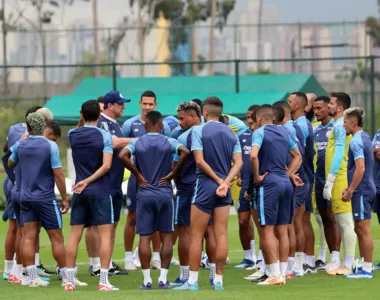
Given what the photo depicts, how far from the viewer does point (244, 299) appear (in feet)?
35.9

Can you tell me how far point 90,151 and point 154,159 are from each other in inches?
29.7

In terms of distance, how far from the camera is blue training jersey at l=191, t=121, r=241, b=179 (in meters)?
11.8

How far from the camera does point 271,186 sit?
40.5 ft

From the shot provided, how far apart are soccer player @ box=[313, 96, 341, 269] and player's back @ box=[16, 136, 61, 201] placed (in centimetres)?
364

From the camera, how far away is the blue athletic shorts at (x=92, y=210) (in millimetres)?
12234

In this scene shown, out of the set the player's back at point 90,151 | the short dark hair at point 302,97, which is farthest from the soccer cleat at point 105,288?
the short dark hair at point 302,97

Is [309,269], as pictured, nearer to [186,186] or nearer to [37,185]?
[186,186]

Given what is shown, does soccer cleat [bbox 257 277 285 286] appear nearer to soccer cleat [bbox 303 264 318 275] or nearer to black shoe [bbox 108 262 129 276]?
soccer cleat [bbox 303 264 318 275]

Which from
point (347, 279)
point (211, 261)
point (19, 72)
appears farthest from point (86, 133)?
point (19, 72)

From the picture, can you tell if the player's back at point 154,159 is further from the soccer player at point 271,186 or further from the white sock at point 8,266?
the white sock at point 8,266

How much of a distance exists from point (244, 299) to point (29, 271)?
2.90 m

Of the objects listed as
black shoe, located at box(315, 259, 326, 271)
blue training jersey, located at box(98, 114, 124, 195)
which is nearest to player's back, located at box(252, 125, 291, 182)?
blue training jersey, located at box(98, 114, 124, 195)

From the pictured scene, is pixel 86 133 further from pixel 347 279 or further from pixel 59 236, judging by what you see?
pixel 347 279

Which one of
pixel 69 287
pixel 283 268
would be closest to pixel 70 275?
pixel 69 287
